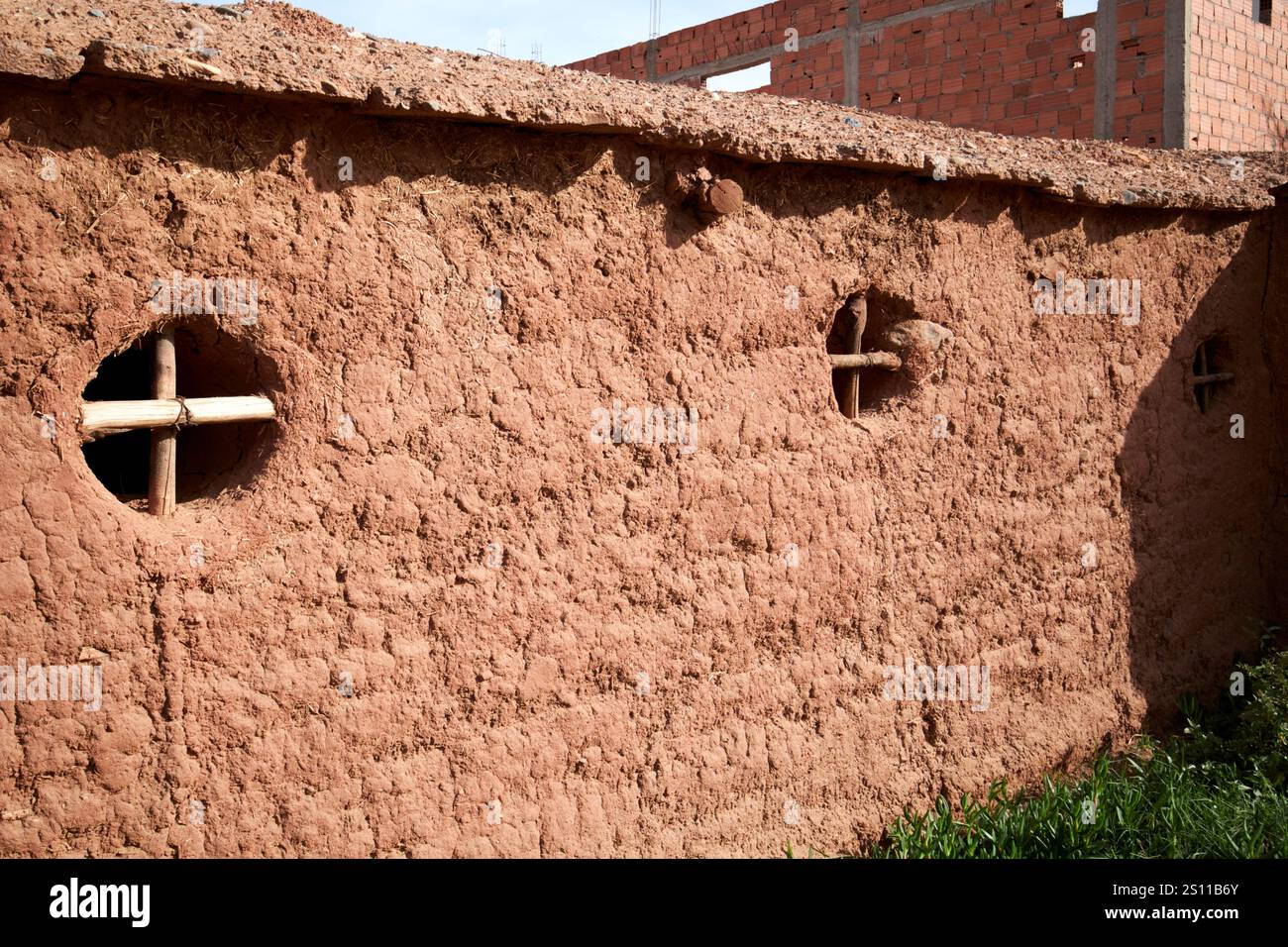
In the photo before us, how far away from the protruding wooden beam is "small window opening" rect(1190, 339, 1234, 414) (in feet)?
6.48

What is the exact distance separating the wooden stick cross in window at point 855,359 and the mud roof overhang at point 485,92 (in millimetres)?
506

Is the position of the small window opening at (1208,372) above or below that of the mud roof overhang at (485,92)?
below

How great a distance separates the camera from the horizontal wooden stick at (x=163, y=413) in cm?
287

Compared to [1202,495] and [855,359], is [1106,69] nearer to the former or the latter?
[1202,495]

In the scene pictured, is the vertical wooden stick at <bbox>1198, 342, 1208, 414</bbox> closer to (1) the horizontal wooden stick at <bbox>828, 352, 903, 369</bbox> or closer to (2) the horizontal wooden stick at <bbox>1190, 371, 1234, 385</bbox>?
(2) the horizontal wooden stick at <bbox>1190, 371, 1234, 385</bbox>

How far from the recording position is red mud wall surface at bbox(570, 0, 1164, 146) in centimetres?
962

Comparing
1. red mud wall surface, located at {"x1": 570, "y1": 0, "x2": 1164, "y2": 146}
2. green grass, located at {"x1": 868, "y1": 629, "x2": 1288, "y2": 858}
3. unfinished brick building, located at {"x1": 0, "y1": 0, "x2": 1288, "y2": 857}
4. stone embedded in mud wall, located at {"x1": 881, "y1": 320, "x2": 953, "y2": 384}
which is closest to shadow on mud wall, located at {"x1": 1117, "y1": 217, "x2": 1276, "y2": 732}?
unfinished brick building, located at {"x1": 0, "y1": 0, "x2": 1288, "y2": 857}

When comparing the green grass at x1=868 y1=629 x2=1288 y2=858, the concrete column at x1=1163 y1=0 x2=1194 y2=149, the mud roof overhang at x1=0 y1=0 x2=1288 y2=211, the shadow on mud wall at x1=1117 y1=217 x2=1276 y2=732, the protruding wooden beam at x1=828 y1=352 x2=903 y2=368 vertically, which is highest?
the concrete column at x1=1163 y1=0 x2=1194 y2=149

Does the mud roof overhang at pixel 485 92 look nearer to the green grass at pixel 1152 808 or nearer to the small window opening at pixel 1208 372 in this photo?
the small window opening at pixel 1208 372

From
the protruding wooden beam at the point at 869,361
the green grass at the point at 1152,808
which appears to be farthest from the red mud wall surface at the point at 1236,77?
the protruding wooden beam at the point at 869,361

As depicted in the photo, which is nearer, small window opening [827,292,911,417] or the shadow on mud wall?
small window opening [827,292,911,417]

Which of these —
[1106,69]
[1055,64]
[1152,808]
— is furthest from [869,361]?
[1055,64]

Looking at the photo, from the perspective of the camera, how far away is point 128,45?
276 centimetres
